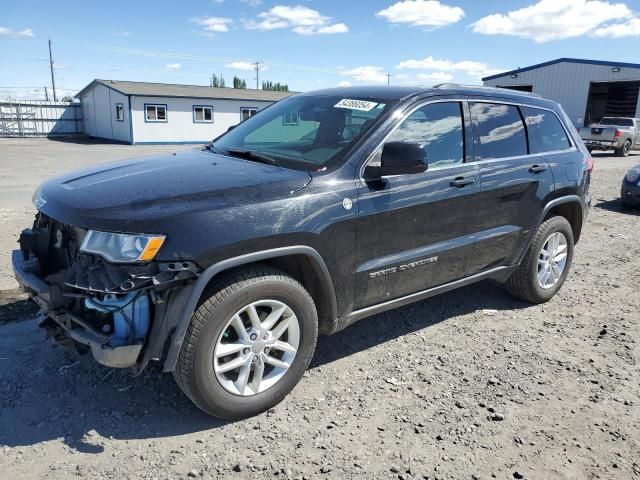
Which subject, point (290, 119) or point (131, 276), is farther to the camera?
point (290, 119)

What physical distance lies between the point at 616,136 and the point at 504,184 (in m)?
22.9

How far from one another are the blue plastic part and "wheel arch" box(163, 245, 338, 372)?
0.16 metres

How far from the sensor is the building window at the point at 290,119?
4.07m

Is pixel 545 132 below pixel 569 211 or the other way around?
the other way around

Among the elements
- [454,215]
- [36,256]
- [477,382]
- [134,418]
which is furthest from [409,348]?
[36,256]

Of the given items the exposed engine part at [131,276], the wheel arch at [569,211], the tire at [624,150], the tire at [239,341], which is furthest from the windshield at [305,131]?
the tire at [624,150]

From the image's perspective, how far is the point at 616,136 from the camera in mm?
23453

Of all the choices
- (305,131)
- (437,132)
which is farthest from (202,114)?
(437,132)

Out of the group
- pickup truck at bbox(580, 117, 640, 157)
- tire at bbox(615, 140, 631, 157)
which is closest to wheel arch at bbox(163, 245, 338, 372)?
pickup truck at bbox(580, 117, 640, 157)

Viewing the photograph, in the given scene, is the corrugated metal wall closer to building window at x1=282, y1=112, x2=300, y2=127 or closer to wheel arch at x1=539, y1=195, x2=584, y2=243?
building window at x1=282, y1=112, x2=300, y2=127

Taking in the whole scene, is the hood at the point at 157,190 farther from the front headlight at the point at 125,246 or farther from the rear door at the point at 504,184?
the rear door at the point at 504,184

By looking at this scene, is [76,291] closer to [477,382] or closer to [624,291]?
[477,382]

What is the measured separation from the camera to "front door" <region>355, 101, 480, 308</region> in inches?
132

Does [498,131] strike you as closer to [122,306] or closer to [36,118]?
[122,306]
